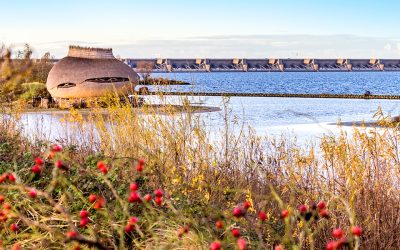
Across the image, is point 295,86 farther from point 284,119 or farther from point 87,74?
point 284,119

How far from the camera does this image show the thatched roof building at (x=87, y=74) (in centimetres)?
2439

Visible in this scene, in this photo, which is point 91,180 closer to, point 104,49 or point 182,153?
point 182,153

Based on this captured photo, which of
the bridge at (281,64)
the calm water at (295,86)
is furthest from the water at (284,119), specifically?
the bridge at (281,64)

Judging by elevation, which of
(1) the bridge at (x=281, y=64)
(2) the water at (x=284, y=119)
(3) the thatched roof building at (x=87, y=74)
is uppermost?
(3) the thatched roof building at (x=87, y=74)

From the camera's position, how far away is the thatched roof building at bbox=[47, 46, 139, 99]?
960 inches

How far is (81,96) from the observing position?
24.5 metres

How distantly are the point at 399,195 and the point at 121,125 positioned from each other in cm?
399

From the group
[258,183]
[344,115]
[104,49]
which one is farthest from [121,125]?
[104,49]

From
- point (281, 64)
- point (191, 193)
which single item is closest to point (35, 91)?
point (191, 193)

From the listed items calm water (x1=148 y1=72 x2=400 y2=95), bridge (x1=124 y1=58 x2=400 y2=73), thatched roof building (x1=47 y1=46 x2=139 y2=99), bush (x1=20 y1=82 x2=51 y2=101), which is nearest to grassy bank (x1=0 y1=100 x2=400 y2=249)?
calm water (x1=148 y1=72 x2=400 y2=95)

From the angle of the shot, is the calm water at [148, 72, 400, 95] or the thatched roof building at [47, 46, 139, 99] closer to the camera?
the thatched roof building at [47, 46, 139, 99]

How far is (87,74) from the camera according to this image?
962 inches

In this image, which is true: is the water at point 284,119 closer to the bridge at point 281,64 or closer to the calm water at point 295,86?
the calm water at point 295,86

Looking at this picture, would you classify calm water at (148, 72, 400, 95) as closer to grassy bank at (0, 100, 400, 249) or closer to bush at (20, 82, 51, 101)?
grassy bank at (0, 100, 400, 249)
